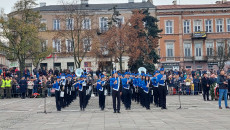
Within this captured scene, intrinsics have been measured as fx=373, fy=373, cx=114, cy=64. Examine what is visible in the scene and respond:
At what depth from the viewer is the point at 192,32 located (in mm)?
63062

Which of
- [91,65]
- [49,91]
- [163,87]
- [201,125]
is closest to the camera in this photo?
[201,125]

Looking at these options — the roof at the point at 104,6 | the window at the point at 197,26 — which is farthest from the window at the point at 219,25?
the roof at the point at 104,6

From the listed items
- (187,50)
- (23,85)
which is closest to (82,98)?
(23,85)

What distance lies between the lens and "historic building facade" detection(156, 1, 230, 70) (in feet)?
204

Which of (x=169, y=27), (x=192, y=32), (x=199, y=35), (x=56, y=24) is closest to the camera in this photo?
(x=56, y=24)

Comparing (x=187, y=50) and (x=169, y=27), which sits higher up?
(x=169, y=27)

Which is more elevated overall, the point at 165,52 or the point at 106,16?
the point at 106,16

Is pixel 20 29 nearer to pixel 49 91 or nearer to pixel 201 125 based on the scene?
pixel 49 91

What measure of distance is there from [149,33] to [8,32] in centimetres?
1734

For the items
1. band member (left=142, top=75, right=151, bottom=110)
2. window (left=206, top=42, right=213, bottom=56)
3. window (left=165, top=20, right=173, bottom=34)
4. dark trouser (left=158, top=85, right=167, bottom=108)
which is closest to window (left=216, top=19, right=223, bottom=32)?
window (left=206, top=42, right=213, bottom=56)

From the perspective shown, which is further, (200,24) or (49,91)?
(200,24)

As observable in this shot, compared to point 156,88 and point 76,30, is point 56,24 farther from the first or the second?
point 156,88

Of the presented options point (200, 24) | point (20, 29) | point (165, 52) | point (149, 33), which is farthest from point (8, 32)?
point (200, 24)

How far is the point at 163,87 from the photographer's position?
69.0 ft
